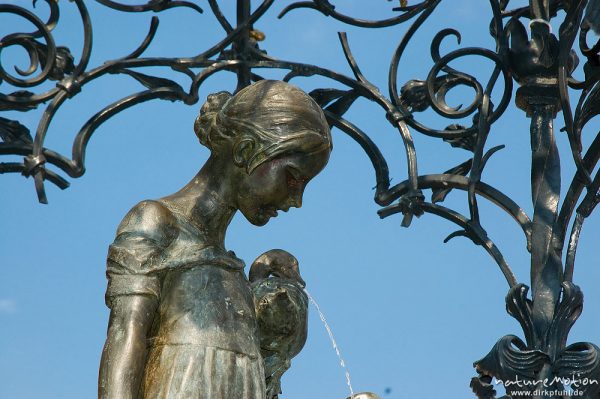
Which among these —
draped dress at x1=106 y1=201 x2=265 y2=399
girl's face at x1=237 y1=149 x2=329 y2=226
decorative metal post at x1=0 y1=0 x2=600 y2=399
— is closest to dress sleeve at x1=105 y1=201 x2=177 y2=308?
draped dress at x1=106 y1=201 x2=265 y2=399

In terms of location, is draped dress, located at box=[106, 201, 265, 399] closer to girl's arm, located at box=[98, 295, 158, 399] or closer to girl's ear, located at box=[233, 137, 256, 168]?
girl's arm, located at box=[98, 295, 158, 399]

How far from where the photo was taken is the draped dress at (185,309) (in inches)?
182

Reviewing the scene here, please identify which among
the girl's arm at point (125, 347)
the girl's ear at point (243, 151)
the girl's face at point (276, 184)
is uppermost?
the girl's ear at point (243, 151)

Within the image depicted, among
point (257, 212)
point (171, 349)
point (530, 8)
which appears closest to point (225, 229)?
point (257, 212)

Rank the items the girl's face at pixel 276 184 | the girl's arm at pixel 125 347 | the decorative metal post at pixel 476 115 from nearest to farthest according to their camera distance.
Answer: the girl's arm at pixel 125 347 → the girl's face at pixel 276 184 → the decorative metal post at pixel 476 115

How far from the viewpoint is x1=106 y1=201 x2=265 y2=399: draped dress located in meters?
4.62

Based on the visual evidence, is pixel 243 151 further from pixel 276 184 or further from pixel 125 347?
pixel 125 347

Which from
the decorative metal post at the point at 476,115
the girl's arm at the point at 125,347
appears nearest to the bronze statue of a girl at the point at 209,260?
the girl's arm at the point at 125,347

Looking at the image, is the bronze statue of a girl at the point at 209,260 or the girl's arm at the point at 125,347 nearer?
the girl's arm at the point at 125,347

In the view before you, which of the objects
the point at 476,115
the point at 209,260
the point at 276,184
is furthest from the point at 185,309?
the point at 476,115

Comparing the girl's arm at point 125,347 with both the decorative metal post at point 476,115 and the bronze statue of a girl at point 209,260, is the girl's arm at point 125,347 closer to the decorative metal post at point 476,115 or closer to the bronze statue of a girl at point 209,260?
the bronze statue of a girl at point 209,260

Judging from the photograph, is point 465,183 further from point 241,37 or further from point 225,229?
point 225,229

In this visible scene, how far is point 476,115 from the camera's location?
7.00 m

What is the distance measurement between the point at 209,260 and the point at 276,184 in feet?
0.84
